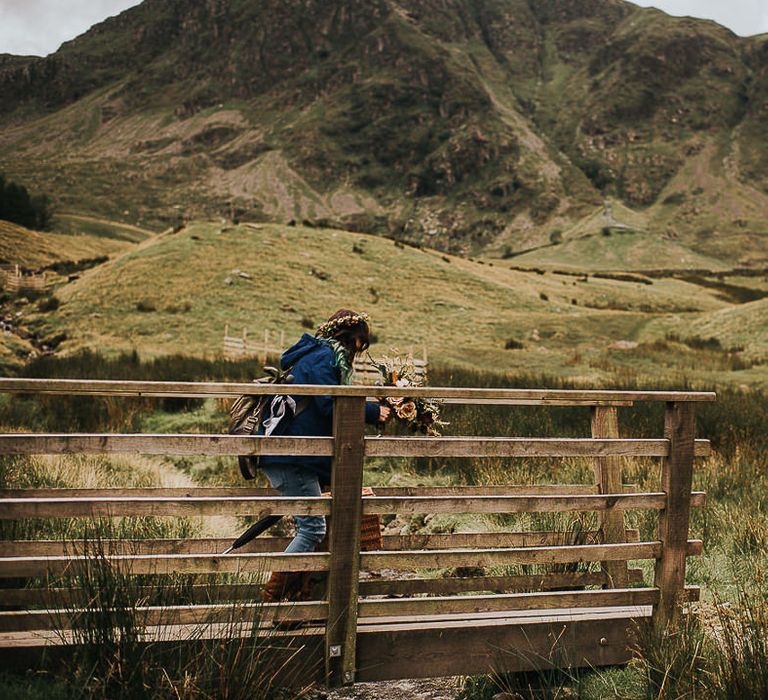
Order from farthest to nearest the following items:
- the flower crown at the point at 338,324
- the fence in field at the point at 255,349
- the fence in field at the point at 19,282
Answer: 1. the fence in field at the point at 19,282
2. the fence in field at the point at 255,349
3. the flower crown at the point at 338,324

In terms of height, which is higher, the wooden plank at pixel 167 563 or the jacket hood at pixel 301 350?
the jacket hood at pixel 301 350

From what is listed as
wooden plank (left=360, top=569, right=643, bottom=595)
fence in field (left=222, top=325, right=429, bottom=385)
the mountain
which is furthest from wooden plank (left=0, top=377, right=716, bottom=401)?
the mountain

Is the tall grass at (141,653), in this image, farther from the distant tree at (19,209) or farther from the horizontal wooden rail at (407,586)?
the distant tree at (19,209)

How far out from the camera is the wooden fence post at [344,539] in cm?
341

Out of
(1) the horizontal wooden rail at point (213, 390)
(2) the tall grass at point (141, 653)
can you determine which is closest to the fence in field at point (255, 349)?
(1) the horizontal wooden rail at point (213, 390)

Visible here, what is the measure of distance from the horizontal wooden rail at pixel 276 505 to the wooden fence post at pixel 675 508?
9 centimetres

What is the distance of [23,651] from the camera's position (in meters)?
3.13

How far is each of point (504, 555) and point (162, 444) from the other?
1.87 metres

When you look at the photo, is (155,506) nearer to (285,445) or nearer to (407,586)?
(285,445)

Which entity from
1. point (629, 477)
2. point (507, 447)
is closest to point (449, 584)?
point (507, 447)

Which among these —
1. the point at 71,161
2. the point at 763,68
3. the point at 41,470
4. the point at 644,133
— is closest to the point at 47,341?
the point at 41,470

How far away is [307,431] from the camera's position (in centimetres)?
402

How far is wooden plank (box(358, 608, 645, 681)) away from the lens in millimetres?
3670

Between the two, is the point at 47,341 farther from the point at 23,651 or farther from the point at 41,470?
the point at 23,651
